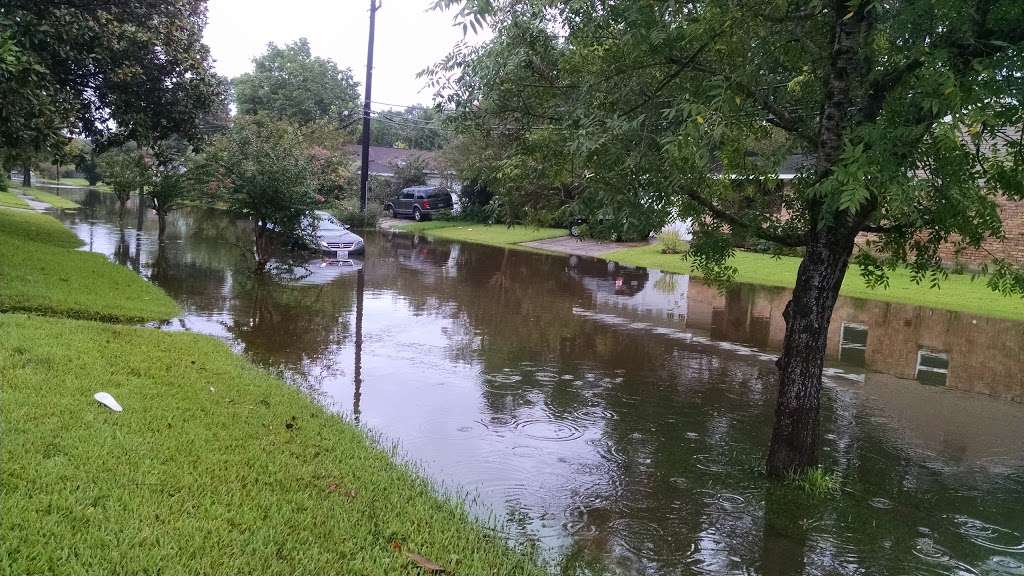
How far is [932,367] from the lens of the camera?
11.3 m

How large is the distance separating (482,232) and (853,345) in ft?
81.1

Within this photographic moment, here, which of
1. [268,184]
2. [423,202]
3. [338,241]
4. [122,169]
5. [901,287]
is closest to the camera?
[268,184]

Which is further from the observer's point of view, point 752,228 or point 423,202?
point 423,202

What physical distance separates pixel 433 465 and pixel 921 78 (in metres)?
4.43

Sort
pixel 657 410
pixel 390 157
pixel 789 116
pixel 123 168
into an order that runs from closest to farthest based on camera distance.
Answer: pixel 789 116 → pixel 657 410 → pixel 123 168 → pixel 390 157

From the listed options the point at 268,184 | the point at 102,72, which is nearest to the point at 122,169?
the point at 268,184

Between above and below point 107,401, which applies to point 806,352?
above

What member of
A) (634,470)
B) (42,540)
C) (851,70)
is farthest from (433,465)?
(851,70)

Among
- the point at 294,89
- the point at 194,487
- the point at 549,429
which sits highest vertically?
the point at 294,89

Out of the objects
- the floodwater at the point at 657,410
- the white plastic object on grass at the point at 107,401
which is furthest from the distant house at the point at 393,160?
the white plastic object on grass at the point at 107,401

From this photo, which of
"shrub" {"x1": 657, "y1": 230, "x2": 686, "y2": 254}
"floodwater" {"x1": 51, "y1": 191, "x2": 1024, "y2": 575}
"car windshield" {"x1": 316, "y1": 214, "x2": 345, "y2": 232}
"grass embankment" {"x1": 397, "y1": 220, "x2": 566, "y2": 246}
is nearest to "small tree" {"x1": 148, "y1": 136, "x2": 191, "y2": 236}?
"car windshield" {"x1": 316, "y1": 214, "x2": 345, "y2": 232}

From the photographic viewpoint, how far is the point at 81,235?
75.9 feet

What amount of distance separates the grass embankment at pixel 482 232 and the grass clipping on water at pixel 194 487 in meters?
25.8

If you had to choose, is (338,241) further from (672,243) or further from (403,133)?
(403,133)
